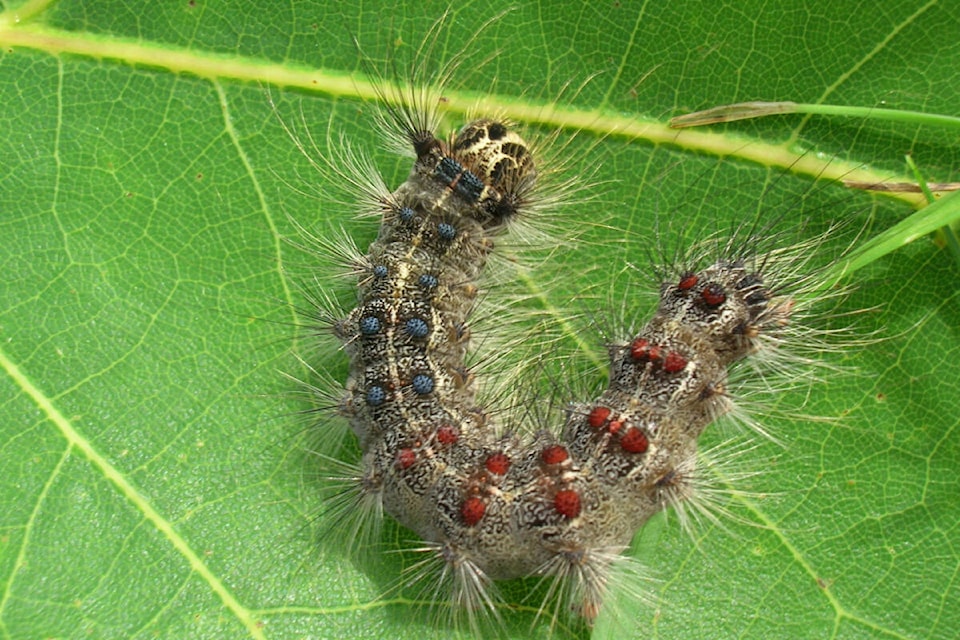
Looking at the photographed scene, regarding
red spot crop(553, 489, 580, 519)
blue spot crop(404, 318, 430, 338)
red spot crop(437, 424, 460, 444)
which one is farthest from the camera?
blue spot crop(404, 318, 430, 338)

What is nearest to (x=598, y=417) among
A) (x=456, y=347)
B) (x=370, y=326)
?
(x=456, y=347)

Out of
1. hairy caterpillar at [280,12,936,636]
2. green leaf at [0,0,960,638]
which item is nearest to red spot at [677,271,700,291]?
hairy caterpillar at [280,12,936,636]

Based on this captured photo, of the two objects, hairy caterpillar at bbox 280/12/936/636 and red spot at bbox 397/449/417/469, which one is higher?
hairy caterpillar at bbox 280/12/936/636

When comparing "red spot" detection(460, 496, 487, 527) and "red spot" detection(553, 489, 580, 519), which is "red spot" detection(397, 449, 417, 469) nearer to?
"red spot" detection(460, 496, 487, 527)

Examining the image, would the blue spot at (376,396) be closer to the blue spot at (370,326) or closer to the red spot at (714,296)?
the blue spot at (370,326)

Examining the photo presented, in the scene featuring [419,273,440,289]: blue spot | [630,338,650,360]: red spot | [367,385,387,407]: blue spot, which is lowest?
[367,385,387,407]: blue spot

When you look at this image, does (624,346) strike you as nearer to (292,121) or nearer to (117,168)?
(292,121)

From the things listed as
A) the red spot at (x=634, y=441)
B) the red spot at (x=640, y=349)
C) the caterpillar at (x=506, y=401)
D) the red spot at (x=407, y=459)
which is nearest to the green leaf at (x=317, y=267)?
the caterpillar at (x=506, y=401)
